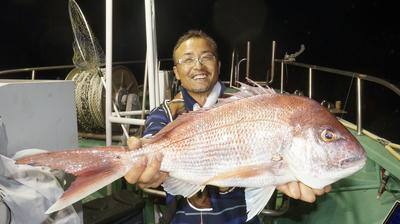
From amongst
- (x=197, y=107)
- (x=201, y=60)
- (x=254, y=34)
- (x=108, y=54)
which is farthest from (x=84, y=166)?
(x=254, y=34)

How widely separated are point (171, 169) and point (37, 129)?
87 centimetres

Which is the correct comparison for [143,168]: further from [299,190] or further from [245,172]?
[299,190]

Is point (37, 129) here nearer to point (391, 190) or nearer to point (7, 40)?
point (391, 190)

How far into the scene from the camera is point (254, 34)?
53.8 metres

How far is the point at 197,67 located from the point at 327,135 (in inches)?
37.6

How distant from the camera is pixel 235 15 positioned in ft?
205

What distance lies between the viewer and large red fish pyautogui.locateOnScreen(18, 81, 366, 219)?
133cm

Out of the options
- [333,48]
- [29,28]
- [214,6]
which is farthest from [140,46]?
[333,48]

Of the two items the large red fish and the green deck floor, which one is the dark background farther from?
the large red fish

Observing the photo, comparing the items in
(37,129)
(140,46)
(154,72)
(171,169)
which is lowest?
(171,169)

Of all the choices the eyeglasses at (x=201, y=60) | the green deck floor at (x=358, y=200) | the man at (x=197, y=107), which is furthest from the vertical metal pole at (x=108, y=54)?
the green deck floor at (x=358, y=200)

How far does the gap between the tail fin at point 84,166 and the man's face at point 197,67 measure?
0.82 m

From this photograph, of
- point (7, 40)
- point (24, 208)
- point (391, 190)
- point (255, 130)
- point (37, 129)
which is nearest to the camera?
point (24, 208)

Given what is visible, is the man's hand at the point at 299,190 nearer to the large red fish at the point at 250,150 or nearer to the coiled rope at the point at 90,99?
the large red fish at the point at 250,150
